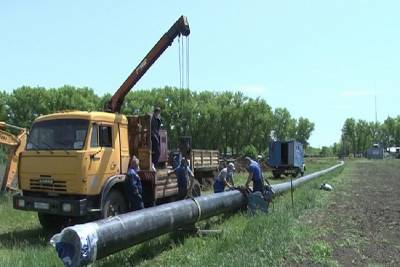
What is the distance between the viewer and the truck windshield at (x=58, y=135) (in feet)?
42.9

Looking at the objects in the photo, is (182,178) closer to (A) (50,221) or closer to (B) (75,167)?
(A) (50,221)

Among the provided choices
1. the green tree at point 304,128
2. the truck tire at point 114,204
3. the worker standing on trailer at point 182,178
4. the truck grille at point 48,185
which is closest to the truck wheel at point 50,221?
the truck grille at point 48,185

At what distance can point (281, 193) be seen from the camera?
2234 cm

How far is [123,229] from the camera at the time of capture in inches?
348

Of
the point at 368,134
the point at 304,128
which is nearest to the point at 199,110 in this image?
the point at 304,128

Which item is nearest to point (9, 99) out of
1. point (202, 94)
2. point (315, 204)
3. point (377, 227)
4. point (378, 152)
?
point (202, 94)

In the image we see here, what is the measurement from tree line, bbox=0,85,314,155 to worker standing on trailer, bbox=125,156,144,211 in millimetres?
63578

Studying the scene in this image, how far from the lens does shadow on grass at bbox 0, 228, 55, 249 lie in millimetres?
11919

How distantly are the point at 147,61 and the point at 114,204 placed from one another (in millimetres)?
5978

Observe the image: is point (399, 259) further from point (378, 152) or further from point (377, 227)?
point (378, 152)

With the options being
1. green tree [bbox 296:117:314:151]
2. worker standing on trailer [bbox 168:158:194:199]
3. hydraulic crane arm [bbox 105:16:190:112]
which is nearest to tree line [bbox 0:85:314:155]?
green tree [bbox 296:117:314:151]

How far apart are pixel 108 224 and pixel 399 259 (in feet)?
16.0

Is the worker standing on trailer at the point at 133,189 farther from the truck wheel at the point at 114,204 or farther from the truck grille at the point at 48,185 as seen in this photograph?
the truck grille at the point at 48,185

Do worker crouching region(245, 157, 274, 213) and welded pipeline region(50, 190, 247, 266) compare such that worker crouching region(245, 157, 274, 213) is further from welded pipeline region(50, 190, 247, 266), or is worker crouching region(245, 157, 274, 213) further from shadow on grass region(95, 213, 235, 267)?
welded pipeline region(50, 190, 247, 266)
